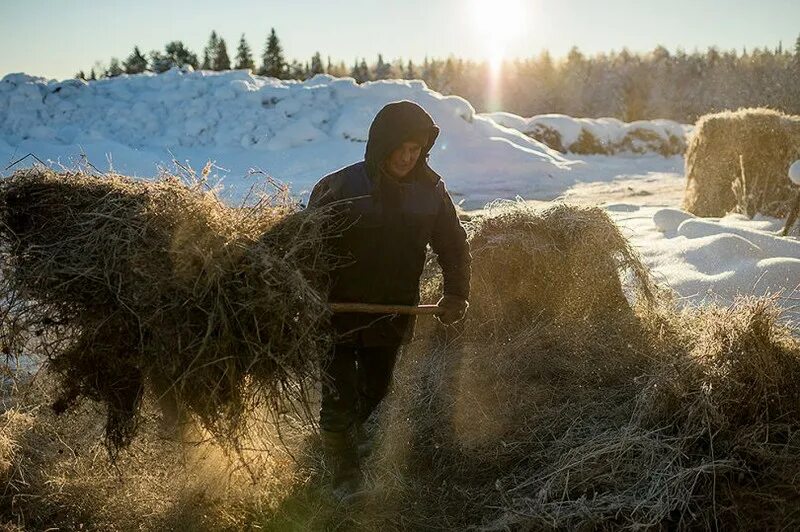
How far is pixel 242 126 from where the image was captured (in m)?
18.6

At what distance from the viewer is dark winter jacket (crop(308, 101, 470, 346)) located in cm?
313

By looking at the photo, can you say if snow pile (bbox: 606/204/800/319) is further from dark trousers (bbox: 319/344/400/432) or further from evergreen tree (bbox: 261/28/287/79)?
evergreen tree (bbox: 261/28/287/79)

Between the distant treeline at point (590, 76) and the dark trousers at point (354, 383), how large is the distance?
116 ft

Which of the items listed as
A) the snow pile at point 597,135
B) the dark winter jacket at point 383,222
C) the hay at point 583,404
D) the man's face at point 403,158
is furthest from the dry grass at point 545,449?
the snow pile at point 597,135

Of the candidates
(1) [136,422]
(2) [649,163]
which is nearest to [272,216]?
(1) [136,422]

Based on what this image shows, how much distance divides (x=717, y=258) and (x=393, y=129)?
479cm

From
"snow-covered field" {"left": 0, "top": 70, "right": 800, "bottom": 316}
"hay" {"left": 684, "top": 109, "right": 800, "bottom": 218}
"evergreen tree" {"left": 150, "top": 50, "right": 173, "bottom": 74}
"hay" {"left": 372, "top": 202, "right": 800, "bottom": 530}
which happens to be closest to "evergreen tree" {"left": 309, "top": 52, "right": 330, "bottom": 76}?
"evergreen tree" {"left": 150, "top": 50, "right": 173, "bottom": 74}

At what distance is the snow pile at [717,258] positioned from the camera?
18.8 feet

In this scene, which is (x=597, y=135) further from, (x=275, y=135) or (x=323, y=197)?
(x=323, y=197)

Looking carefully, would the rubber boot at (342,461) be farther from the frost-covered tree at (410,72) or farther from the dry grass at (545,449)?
the frost-covered tree at (410,72)

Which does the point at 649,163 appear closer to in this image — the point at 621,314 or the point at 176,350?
the point at 621,314

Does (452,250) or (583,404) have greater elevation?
(452,250)

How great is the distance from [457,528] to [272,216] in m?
1.64

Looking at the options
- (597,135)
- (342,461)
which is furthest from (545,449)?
(597,135)
